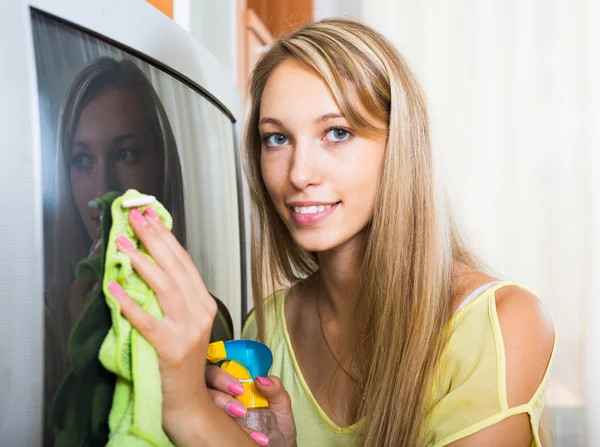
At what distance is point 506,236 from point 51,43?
225 cm

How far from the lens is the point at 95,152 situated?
0.53 m

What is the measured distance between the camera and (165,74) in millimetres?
709

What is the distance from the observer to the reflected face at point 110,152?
0.52 metres

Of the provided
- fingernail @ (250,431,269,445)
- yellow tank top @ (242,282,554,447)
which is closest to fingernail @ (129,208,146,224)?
fingernail @ (250,431,269,445)

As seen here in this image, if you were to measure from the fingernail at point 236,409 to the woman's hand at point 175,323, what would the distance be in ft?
0.25

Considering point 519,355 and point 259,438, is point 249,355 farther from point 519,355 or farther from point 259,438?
point 519,355

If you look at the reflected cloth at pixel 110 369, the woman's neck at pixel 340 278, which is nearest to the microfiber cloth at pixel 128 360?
the reflected cloth at pixel 110 369

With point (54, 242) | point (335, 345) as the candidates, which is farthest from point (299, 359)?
point (54, 242)

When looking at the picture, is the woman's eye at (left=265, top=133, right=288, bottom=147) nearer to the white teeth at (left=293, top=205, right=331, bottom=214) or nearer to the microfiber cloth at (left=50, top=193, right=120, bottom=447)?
the white teeth at (left=293, top=205, right=331, bottom=214)

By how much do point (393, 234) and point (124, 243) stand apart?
1.76 ft

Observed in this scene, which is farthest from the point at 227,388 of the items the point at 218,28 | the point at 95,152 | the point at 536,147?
the point at 536,147

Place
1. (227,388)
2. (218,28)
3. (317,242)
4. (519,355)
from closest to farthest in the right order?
→ (227,388), (519,355), (317,242), (218,28)

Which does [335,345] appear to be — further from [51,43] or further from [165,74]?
[51,43]

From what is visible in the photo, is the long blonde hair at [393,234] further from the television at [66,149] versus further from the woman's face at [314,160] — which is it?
the television at [66,149]
